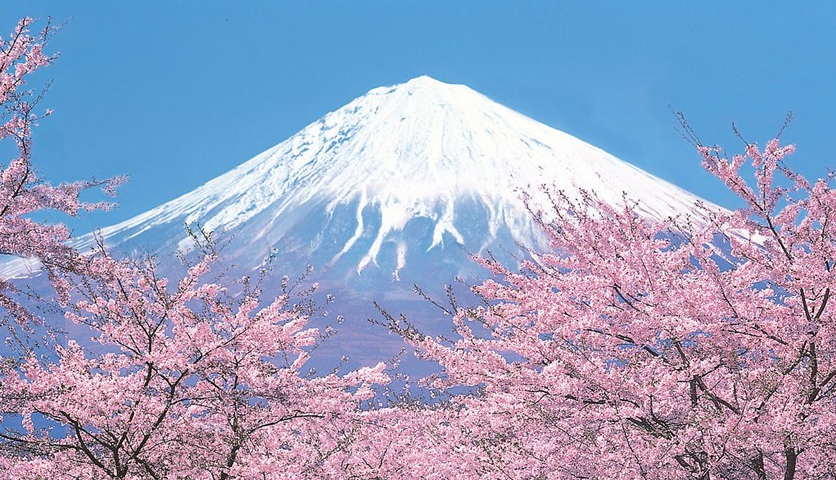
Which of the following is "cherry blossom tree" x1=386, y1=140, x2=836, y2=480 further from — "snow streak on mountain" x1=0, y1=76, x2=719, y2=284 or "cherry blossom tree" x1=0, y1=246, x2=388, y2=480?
"snow streak on mountain" x1=0, y1=76, x2=719, y2=284

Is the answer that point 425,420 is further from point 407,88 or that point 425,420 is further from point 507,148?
point 407,88

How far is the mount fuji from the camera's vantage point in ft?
389

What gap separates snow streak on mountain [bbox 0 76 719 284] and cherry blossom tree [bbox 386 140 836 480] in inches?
3977

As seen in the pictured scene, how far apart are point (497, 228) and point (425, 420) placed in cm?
11243

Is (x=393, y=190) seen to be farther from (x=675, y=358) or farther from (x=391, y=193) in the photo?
(x=675, y=358)

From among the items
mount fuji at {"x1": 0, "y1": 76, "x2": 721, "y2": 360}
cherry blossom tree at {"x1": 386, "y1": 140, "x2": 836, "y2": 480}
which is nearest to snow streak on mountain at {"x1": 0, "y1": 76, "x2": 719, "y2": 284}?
mount fuji at {"x1": 0, "y1": 76, "x2": 721, "y2": 360}

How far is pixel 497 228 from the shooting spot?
12438cm

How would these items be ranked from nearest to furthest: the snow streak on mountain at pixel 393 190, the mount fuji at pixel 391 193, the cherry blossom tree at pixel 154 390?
the cherry blossom tree at pixel 154 390 < the mount fuji at pixel 391 193 < the snow streak on mountain at pixel 393 190

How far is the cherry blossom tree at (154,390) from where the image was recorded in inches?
233

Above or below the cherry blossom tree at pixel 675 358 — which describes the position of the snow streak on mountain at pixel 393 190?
above

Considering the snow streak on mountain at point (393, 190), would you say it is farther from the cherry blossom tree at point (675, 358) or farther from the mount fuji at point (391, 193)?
the cherry blossom tree at point (675, 358)

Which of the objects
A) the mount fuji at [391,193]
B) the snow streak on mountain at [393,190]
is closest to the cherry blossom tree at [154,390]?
the mount fuji at [391,193]

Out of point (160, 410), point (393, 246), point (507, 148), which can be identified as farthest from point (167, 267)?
point (160, 410)

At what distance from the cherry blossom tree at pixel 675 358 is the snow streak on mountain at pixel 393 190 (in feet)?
331
